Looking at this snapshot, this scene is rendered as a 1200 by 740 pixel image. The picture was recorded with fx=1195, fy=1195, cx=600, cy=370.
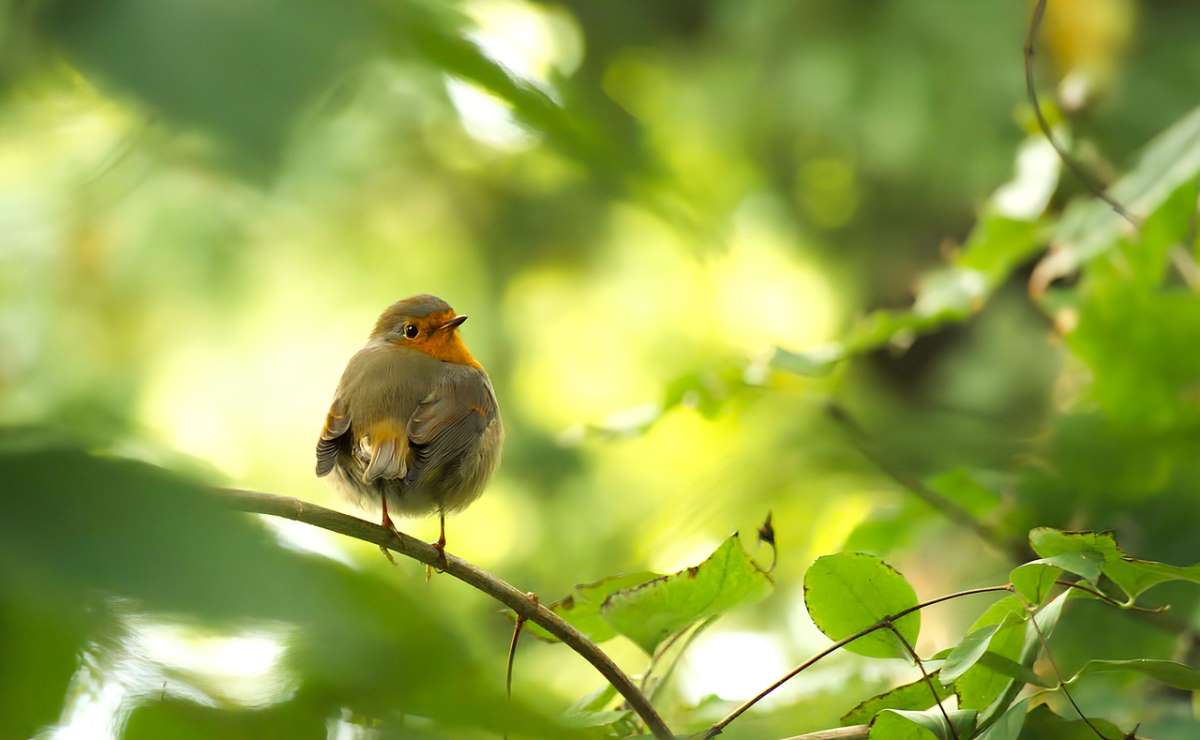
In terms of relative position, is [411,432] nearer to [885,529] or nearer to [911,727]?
[885,529]

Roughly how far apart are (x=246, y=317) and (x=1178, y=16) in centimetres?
337

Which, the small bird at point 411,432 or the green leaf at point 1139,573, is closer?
the green leaf at point 1139,573

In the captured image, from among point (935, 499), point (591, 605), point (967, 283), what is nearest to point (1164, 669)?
point (591, 605)

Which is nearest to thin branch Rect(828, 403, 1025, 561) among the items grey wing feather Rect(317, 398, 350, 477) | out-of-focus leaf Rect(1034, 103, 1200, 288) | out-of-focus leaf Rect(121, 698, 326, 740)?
out-of-focus leaf Rect(1034, 103, 1200, 288)

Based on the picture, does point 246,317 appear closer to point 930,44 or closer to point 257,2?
point 930,44

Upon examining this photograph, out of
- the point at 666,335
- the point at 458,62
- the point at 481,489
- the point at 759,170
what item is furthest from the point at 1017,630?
the point at 759,170

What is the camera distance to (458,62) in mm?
436

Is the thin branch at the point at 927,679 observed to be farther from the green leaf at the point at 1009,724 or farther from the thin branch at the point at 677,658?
the thin branch at the point at 677,658

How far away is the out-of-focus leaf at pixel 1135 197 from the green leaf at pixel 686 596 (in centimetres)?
97

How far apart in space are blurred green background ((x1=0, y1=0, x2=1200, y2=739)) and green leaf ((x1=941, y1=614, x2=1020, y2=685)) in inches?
13.2

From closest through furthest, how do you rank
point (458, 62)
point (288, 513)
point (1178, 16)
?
1. point (458, 62)
2. point (288, 513)
3. point (1178, 16)

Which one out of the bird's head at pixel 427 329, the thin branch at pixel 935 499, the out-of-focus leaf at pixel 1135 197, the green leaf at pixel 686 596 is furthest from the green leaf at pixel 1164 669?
the bird's head at pixel 427 329

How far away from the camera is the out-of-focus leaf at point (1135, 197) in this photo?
1630 mm

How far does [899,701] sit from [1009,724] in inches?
6.1
